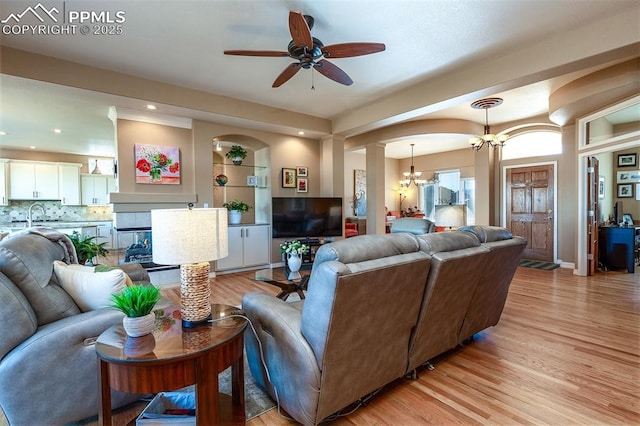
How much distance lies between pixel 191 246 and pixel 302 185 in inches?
187

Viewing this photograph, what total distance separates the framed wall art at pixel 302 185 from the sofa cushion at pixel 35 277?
14.9 ft

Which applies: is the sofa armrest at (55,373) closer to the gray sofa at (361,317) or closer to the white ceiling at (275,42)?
the gray sofa at (361,317)

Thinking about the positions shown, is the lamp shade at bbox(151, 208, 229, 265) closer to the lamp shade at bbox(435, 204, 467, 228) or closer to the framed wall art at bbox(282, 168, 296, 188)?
the lamp shade at bbox(435, 204, 467, 228)

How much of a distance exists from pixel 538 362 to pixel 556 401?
49cm

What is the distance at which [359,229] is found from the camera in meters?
8.76

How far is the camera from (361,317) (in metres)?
1.40

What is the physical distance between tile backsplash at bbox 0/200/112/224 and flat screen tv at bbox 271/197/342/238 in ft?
20.4

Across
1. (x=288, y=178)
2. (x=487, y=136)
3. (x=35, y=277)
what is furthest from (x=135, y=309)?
(x=487, y=136)

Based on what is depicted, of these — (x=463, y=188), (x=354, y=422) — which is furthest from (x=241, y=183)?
(x=463, y=188)

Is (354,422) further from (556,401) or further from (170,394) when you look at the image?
(556,401)

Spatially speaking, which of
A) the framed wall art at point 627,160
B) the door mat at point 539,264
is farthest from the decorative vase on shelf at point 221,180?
the framed wall art at point 627,160

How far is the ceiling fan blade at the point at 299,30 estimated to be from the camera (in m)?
2.12

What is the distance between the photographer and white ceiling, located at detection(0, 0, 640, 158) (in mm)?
2553

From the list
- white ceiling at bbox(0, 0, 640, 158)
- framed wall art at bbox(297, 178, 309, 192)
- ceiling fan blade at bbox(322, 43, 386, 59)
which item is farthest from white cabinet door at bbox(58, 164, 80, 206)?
ceiling fan blade at bbox(322, 43, 386, 59)
